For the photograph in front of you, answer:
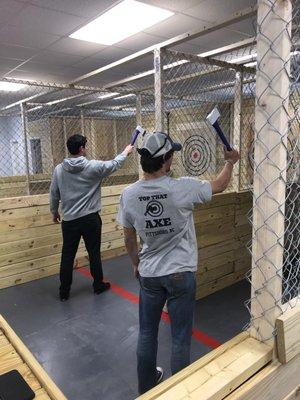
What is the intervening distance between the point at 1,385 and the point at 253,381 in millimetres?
861

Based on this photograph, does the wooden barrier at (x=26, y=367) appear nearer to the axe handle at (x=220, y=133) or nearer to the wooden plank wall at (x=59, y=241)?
the axe handle at (x=220, y=133)

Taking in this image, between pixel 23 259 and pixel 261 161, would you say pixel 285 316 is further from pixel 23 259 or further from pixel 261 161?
pixel 23 259

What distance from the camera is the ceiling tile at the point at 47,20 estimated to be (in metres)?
3.68

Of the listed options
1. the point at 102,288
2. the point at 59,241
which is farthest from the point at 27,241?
the point at 102,288

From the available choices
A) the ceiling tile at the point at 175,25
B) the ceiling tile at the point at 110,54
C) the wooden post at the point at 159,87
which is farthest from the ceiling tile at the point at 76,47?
the wooden post at the point at 159,87

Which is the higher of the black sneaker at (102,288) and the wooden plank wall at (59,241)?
the wooden plank wall at (59,241)

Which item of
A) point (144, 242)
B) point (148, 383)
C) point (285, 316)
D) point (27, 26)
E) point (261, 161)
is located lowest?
point (148, 383)

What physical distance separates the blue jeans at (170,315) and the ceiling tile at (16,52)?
455 centimetres

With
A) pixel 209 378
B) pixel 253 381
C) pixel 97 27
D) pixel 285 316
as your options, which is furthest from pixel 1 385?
pixel 97 27

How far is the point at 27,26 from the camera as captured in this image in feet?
13.4

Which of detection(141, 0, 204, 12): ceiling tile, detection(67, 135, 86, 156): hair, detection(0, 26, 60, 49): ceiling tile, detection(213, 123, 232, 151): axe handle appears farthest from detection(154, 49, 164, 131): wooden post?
detection(0, 26, 60, 49): ceiling tile

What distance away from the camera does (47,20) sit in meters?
3.91

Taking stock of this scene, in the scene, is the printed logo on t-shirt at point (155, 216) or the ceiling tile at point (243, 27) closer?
the printed logo on t-shirt at point (155, 216)

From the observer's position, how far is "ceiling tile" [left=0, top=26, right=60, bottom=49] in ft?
13.8
